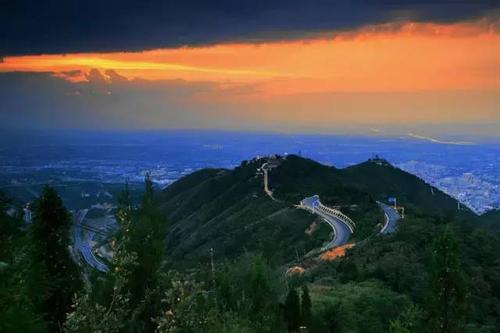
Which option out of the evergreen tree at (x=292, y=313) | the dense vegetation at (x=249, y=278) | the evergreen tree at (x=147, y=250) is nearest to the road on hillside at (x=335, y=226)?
the dense vegetation at (x=249, y=278)

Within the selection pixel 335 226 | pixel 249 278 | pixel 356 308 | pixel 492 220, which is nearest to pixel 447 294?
pixel 249 278

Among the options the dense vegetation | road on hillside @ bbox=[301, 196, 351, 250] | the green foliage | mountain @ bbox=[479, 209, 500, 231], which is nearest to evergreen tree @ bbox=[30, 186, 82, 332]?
the dense vegetation

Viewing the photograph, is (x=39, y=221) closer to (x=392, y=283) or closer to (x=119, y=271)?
(x=119, y=271)

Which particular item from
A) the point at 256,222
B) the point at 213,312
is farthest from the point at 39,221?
the point at 256,222

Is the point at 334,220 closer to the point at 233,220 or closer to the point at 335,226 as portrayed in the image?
the point at 335,226

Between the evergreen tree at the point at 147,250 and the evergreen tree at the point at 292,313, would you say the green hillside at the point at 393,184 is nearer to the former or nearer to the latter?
the evergreen tree at the point at 292,313

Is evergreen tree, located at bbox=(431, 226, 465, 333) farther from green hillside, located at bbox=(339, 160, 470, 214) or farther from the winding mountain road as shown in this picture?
green hillside, located at bbox=(339, 160, 470, 214)
